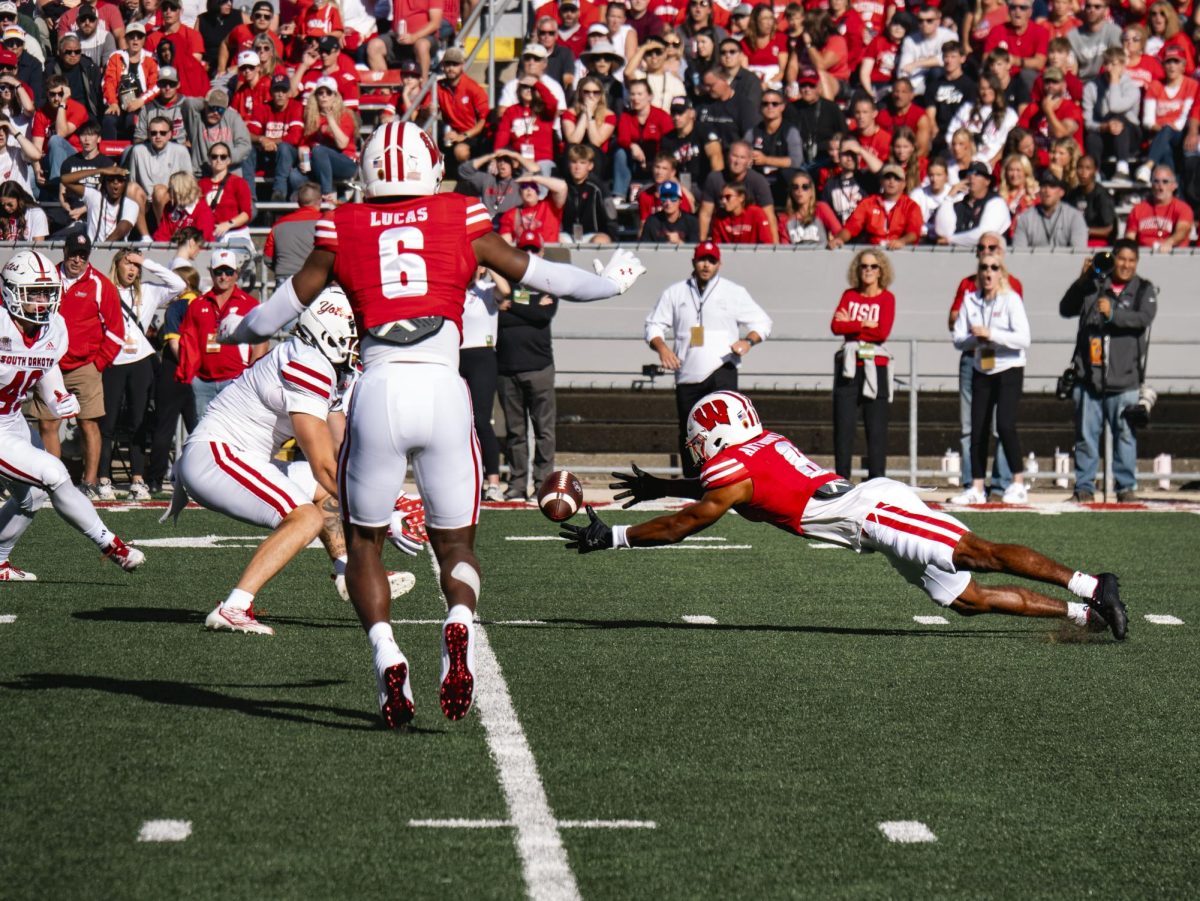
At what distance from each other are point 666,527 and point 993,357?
7.49m

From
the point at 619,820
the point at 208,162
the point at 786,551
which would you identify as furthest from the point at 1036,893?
the point at 208,162

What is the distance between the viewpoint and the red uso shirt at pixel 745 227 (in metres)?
17.0

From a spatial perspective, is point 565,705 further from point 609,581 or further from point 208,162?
point 208,162

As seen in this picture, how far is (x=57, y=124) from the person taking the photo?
732 inches

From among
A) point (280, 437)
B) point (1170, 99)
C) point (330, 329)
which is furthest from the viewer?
point (1170, 99)

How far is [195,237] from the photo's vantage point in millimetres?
16172

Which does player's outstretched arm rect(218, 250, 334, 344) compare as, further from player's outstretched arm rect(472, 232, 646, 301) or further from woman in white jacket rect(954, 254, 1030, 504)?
woman in white jacket rect(954, 254, 1030, 504)

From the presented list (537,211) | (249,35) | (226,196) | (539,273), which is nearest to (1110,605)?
(539,273)

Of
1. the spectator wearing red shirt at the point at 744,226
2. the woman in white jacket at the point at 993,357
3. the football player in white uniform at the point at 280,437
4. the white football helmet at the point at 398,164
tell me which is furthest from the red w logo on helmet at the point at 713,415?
the spectator wearing red shirt at the point at 744,226

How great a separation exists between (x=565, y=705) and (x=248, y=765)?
4.42 ft

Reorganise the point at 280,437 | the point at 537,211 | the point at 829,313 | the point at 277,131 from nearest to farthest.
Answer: the point at 280,437 → the point at 537,211 → the point at 829,313 → the point at 277,131

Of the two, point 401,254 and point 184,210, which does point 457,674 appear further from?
point 184,210

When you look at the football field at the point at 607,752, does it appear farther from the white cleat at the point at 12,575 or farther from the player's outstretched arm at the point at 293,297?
the player's outstretched arm at the point at 293,297

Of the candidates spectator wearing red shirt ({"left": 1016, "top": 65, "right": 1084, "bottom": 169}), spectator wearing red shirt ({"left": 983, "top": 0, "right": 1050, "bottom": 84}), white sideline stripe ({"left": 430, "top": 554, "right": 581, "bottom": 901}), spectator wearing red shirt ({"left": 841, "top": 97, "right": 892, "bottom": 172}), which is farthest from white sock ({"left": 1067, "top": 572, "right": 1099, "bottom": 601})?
spectator wearing red shirt ({"left": 983, "top": 0, "right": 1050, "bottom": 84})
